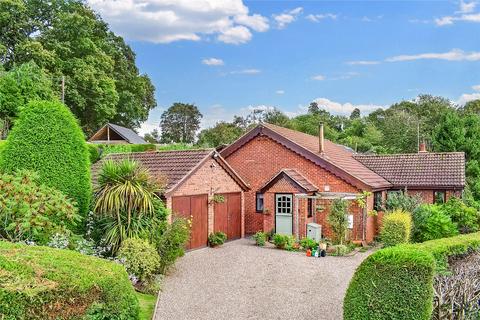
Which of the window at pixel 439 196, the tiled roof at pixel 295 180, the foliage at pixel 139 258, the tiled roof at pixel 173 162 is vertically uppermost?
the tiled roof at pixel 173 162

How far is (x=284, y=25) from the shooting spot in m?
21.0

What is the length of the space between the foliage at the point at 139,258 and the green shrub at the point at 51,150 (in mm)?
2615

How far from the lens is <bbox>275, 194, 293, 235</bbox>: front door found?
66.9 ft

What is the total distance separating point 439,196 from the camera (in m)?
23.2

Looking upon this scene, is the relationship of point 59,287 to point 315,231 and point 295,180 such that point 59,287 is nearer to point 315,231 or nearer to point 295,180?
point 315,231

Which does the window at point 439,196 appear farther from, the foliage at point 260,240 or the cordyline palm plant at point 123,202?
the cordyline palm plant at point 123,202

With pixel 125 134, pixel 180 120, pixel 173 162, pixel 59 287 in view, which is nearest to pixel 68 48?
pixel 125 134

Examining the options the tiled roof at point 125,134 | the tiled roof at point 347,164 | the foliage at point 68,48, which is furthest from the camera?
the tiled roof at point 125,134

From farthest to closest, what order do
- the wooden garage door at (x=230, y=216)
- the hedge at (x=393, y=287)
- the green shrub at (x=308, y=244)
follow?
the wooden garage door at (x=230, y=216) → the green shrub at (x=308, y=244) → the hedge at (x=393, y=287)

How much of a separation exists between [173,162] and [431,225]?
11.3m

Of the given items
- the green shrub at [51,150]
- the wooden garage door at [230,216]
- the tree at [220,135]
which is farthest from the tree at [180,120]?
the green shrub at [51,150]

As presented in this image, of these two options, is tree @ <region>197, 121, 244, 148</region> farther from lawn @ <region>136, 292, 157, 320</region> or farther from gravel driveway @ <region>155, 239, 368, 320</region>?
lawn @ <region>136, 292, 157, 320</region>

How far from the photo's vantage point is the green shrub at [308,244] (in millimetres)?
18406

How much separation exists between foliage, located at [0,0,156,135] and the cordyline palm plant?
28.4 meters
